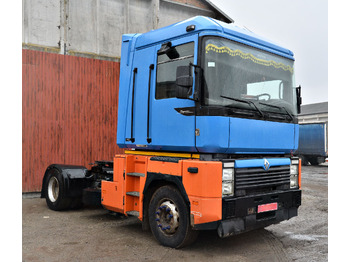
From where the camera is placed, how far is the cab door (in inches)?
199

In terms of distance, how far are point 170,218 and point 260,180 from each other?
1474 millimetres

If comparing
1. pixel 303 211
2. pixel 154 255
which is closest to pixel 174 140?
pixel 154 255

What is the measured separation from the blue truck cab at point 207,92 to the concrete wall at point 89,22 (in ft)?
A: 15.5

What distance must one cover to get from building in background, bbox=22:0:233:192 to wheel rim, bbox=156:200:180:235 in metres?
5.48

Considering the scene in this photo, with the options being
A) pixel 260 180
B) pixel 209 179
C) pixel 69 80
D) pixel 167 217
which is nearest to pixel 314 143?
pixel 69 80

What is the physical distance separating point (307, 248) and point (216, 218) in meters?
1.80

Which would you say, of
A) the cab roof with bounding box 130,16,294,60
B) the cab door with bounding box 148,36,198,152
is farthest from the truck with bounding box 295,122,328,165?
the cab door with bounding box 148,36,198,152

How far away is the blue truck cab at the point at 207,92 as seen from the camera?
190 inches

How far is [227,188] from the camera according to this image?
4.75 m

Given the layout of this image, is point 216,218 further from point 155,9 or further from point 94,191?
point 155,9

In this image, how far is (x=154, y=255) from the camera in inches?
196

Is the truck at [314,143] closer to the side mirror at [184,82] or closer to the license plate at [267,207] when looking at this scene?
the license plate at [267,207]

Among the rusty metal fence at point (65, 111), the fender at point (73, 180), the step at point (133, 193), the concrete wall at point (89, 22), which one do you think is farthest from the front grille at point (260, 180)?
the concrete wall at point (89, 22)

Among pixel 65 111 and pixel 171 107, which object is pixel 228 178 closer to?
pixel 171 107
